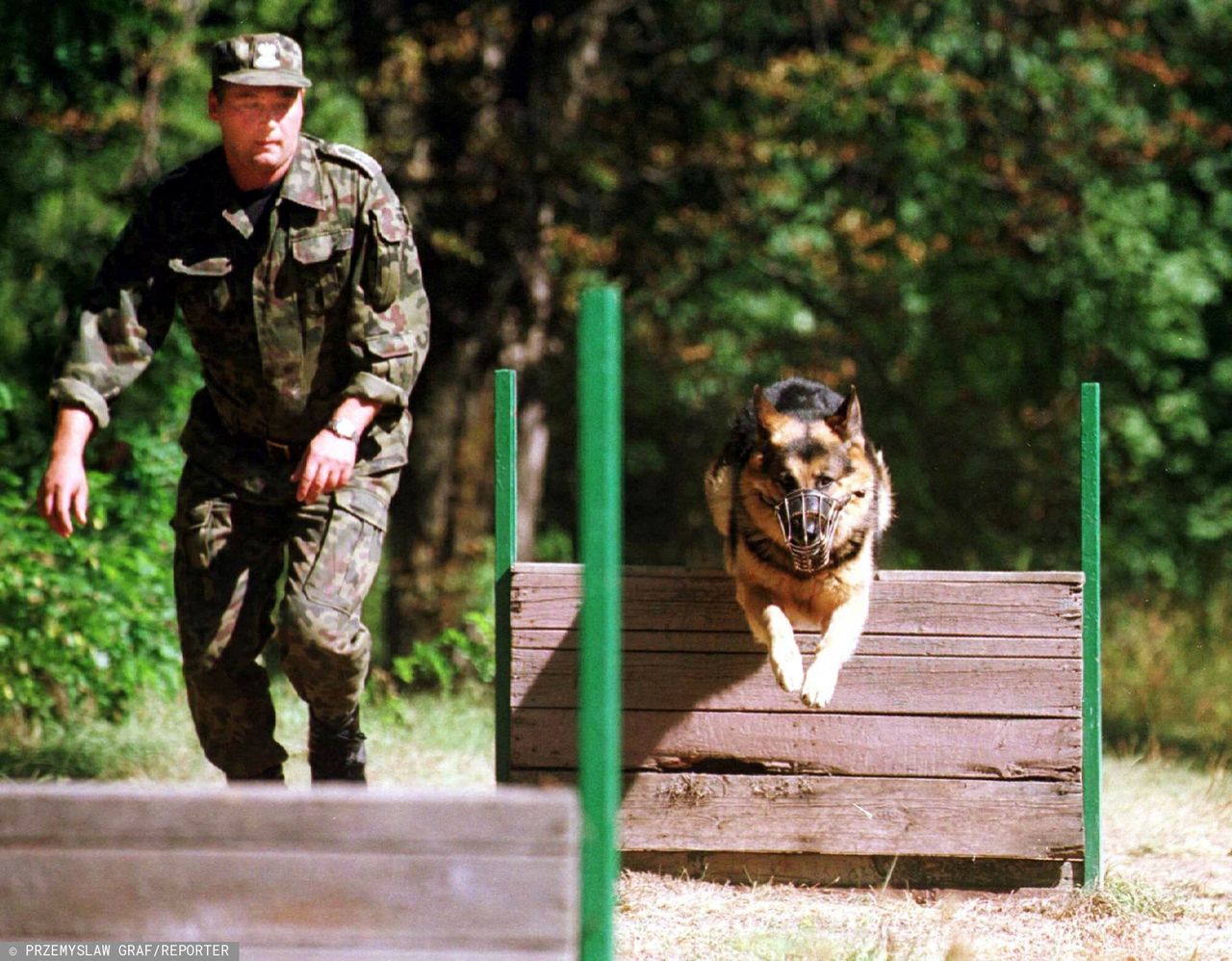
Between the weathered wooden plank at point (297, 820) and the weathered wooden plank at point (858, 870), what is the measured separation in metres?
2.39

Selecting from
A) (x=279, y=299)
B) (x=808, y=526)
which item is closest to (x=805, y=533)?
(x=808, y=526)

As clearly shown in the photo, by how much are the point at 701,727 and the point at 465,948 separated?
2296mm

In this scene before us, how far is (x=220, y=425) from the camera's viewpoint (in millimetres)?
4246

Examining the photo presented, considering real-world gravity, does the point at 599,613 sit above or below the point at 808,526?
below

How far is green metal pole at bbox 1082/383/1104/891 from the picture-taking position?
4289 millimetres

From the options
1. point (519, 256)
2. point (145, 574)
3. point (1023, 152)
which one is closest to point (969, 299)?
point (1023, 152)

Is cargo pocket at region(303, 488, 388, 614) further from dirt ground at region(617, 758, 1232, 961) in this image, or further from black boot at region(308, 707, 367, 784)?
dirt ground at region(617, 758, 1232, 961)

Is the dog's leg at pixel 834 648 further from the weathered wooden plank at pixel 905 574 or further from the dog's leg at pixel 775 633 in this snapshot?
the weathered wooden plank at pixel 905 574

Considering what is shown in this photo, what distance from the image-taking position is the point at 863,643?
443 centimetres

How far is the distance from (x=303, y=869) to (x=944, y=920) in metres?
2.37

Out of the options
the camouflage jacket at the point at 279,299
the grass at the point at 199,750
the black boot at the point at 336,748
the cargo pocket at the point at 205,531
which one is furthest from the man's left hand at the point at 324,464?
the grass at the point at 199,750

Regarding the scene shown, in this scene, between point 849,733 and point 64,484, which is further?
point 849,733

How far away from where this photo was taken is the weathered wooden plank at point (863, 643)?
4.34 meters

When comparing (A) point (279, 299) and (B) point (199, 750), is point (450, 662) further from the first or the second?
(A) point (279, 299)
